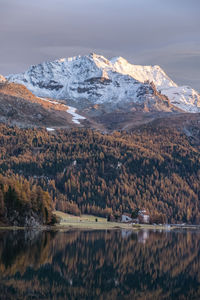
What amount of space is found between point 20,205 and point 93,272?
73577 millimetres

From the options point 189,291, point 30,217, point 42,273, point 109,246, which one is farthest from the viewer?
point 30,217

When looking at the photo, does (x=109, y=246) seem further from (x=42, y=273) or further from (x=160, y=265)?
(x=42, y=273)

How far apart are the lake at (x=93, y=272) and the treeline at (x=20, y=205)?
4399cm

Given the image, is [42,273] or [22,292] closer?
[22,292]

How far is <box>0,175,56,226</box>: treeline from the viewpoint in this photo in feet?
433

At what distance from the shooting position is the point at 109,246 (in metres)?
93.9

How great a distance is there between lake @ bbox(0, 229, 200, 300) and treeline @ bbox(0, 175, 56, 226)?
1732 inches

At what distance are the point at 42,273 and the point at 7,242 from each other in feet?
89.7

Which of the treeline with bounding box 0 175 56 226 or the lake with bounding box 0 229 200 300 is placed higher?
the treeline with bounding box 0 175 56 226

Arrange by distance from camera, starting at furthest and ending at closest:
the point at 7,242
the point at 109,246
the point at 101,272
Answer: the point at 109,246
the point at 7,242
the point at 101,272

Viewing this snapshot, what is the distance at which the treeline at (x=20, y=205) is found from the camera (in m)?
132

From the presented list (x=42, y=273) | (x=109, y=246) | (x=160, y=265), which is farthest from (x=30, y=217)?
(x=42, y=273)

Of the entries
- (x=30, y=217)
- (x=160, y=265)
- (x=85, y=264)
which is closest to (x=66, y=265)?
(x=85, y=264)

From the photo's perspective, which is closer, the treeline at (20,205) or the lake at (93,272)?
the lake at (93,272)
